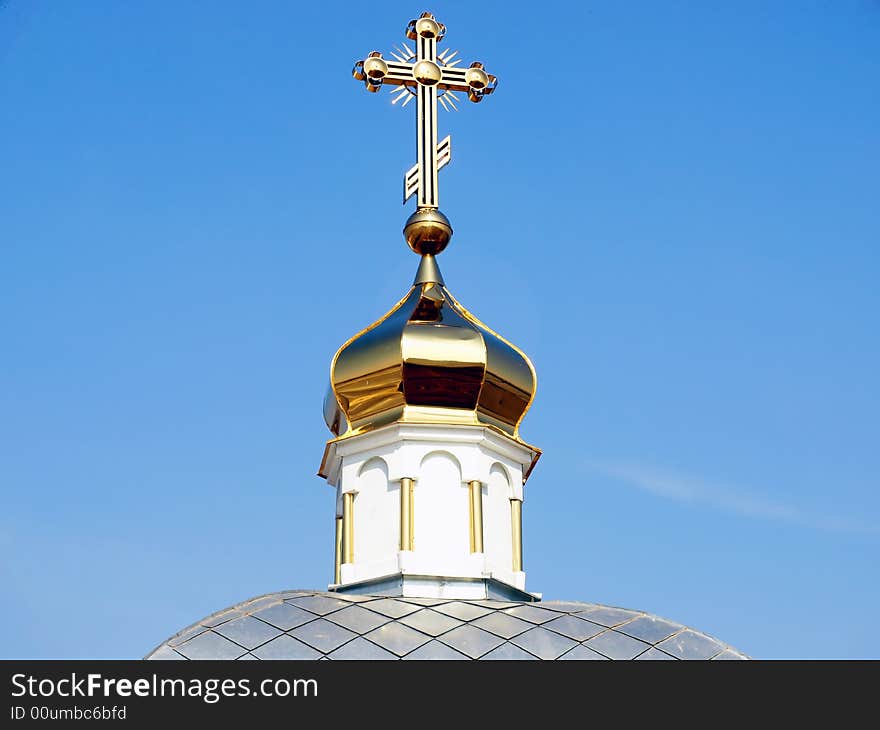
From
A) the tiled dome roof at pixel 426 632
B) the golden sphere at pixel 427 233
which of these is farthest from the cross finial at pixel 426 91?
the tiled dome roof at pixel 426 632

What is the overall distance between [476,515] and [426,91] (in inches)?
212

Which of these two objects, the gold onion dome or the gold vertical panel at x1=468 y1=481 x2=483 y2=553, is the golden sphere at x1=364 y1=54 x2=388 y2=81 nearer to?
the gold onion dome

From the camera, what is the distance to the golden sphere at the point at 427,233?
19422mm

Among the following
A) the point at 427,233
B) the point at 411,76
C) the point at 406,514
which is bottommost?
the point at 406,514

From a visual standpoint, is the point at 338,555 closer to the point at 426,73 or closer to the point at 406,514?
the point at 406,514

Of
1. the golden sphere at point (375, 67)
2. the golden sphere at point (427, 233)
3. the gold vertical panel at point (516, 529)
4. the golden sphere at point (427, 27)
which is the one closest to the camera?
the gold vertical panel at point (516, 529)

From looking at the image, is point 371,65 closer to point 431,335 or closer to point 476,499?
point 431,335

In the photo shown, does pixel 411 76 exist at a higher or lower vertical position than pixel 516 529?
higher

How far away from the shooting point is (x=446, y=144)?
793 inches

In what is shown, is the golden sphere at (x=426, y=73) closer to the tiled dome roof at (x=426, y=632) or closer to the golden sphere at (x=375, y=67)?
the golden sphere at (x=375, y=67)

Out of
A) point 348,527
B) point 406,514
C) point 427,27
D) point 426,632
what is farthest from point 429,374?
point 427,27

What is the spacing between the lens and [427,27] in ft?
67.2
